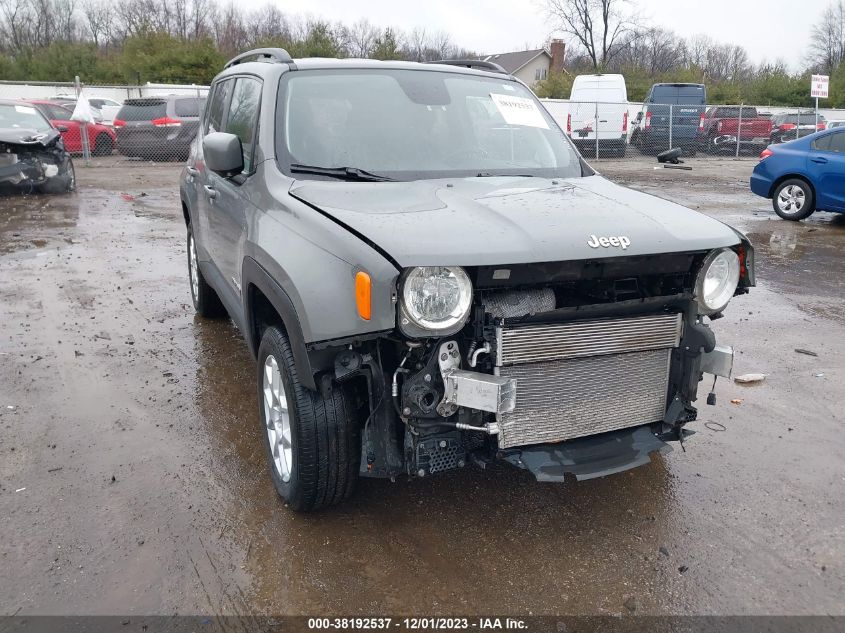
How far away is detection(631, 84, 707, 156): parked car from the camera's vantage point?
2331 centimetres

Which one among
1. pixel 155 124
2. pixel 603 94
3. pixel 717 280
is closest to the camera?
pixel 717 280

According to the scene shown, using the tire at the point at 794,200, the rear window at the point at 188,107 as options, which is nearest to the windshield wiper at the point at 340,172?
the tire at the point at 794,200

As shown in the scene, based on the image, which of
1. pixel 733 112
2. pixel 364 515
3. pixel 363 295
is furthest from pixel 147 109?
pixel 733 112

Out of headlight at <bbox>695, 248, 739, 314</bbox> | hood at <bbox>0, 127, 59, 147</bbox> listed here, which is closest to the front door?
headlight at <bbox>695, 248, 739, 314</bbox>

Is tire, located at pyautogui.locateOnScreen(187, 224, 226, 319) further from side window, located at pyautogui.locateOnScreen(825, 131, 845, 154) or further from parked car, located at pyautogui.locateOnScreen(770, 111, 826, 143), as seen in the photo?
parked car, located at pyautogui.locateOnScreen(770, 111, 826, 143)

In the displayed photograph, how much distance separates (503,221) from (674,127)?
2301 centimetres

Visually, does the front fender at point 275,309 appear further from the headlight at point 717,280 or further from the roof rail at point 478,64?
the roof rail at point 478,64

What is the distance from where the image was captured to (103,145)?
19797 mm

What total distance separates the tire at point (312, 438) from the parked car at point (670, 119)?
881 inches

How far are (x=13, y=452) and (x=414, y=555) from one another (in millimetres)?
2276

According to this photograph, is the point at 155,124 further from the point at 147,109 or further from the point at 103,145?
the point at 103,145

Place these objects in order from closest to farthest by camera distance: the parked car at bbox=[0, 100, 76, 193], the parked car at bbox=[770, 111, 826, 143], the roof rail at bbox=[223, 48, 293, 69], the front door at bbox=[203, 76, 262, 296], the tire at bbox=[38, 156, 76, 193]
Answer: the front door at bbox=[203, 76, 262, 296] < the roof rail at bbox=[223, 48, 293, 69] < the parked car at bbox=[0, 100, 76, 193] < the tire at bbox=[38, 156, 76, 193] < the parked car at bbox=[770, 111, 826, 143]

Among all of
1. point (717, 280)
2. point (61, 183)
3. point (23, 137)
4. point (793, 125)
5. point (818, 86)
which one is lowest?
point (717, 280)

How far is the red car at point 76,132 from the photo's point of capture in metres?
18.4
